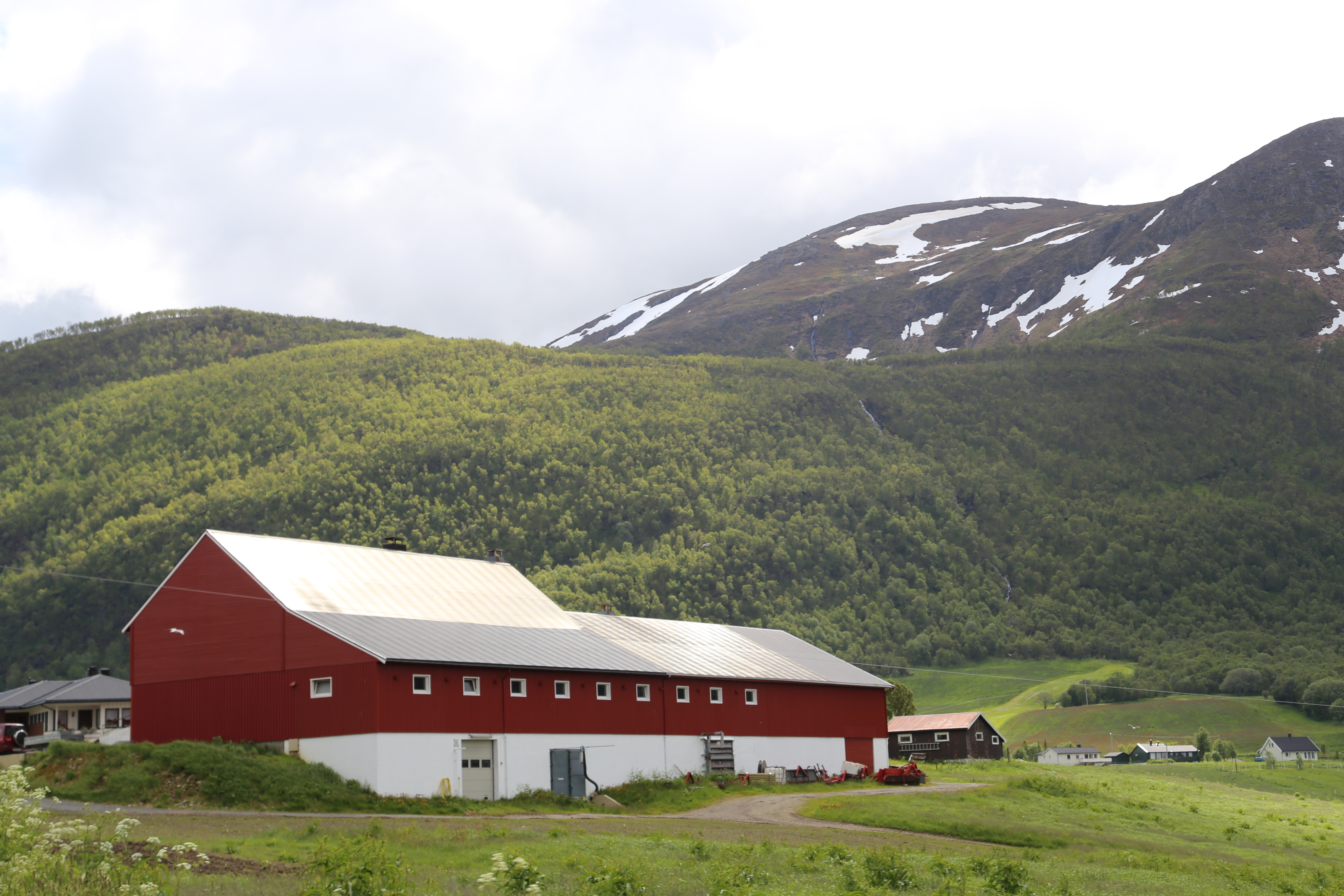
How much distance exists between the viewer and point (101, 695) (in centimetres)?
6072

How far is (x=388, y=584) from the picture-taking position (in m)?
47.5

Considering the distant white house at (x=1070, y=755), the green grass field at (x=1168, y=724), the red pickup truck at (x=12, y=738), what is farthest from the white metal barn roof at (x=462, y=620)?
the green grass field at (x=1168, y=724)

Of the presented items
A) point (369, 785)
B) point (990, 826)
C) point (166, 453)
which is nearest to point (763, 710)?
point (990, 826)

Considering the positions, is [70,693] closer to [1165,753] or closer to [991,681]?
[1165,753]

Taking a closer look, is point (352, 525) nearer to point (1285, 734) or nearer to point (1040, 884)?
point (1285, 734)

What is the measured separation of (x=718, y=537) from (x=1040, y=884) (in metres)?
143

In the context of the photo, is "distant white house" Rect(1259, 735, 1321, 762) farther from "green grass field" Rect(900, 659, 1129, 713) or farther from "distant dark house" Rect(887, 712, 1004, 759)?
"distant dark house" Rect(887, 712, 1004, 759)

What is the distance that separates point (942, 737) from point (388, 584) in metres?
46.5

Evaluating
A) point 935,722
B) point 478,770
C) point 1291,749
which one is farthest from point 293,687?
point 1291,749

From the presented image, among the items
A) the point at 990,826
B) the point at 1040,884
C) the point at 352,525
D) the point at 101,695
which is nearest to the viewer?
the point at 1040,884

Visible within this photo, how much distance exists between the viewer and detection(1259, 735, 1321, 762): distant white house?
392 feet

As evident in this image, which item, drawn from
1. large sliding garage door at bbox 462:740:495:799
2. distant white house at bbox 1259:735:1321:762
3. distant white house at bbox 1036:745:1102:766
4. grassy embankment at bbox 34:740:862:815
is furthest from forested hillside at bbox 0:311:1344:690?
grassy embankment at bbox 34:740:862:815

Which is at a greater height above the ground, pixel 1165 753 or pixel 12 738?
pixel 12 738

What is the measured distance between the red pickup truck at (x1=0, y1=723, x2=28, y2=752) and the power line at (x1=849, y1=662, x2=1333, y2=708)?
103 metres
